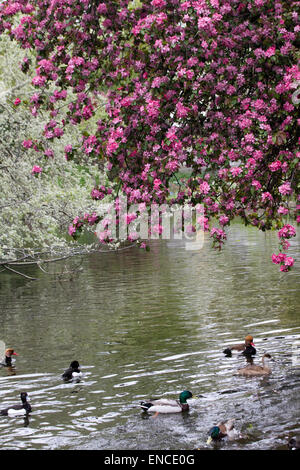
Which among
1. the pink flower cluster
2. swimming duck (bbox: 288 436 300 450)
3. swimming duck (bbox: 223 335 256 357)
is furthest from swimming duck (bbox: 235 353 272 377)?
the pink flower cluster

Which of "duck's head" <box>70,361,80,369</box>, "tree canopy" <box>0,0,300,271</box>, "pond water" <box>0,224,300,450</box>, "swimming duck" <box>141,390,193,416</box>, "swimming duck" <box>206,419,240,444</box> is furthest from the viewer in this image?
"duck's head" <box>70,361,80,369</box>

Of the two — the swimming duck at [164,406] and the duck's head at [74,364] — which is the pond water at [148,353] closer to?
the swimming duck at [164,406]

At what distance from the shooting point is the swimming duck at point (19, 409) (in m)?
15.7

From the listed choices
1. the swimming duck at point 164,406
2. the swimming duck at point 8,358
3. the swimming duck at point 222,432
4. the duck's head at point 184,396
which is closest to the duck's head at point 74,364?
the swimming duck at point 8,358

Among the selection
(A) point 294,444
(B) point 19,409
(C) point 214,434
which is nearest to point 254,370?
(C) point 214,434

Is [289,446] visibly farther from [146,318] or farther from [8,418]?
[146,318]

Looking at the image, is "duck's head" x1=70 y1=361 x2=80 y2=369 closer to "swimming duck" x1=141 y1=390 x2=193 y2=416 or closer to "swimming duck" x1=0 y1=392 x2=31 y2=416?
"swimming duck" x1=0 y1=392 x2=31 y2=416

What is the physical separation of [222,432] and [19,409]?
4.87m

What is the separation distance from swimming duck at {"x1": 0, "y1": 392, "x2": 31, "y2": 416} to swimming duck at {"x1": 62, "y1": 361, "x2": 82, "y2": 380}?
2150mm

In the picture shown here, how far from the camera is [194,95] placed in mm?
12961

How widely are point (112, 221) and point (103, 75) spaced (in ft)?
9.74

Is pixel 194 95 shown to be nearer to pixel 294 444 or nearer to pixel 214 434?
pixel 214 434

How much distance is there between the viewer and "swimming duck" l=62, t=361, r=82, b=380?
18.2m

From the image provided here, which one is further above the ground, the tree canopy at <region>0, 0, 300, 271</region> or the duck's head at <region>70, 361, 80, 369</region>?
the tree canopy at <region>0, 0, 300, 271</region>
